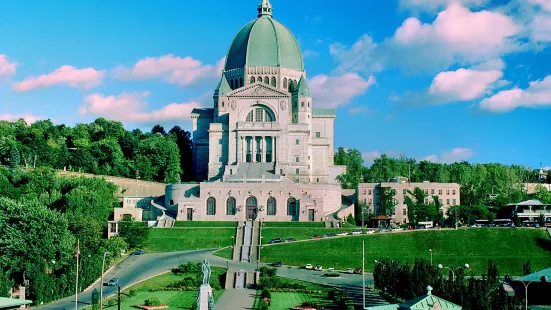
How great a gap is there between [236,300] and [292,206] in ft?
138

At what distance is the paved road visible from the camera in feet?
234

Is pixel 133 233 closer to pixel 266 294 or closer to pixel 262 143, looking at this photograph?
pixel 266 294

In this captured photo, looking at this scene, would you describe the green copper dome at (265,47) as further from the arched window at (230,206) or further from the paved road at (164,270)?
the paved road at (164,270)

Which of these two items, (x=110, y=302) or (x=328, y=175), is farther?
(x=328, y=175)

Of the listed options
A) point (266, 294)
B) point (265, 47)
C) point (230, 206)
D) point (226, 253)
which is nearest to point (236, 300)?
point (266, 294)

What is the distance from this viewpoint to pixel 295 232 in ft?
320

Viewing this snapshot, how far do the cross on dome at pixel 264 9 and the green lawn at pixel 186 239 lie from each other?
52303mm

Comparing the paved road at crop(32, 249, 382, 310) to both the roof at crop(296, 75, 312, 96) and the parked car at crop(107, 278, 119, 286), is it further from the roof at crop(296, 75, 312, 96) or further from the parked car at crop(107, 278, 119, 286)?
the roof at crop(296, 75, 312, 96)

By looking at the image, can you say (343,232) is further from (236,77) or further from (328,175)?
(236,77)

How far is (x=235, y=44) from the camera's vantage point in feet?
447

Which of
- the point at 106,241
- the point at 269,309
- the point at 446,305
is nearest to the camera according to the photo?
the point at 446,305

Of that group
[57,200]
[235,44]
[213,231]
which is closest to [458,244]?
[213,231]

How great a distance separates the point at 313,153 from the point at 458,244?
41282 millimetres

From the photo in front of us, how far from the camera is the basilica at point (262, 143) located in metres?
108
